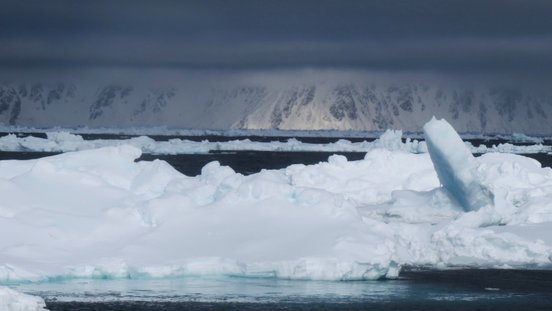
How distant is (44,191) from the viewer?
24844 mm

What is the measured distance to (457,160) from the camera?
31641mm

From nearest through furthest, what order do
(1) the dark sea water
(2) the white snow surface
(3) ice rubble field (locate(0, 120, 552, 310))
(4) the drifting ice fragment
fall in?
(2) the white snow surface, (1) the dark sea water, (3) ice rubble field (locate(0, 120, 552, 310)), (4) the drifting ice fragment

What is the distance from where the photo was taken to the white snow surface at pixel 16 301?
17.8 meters

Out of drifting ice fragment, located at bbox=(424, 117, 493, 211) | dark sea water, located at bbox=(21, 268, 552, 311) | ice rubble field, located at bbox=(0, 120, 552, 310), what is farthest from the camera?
drifting ice fragment, located at bbox=(424, 117, 493, 211)

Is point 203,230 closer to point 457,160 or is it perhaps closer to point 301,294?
point 301,294

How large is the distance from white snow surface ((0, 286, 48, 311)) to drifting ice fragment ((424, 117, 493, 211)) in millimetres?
16168

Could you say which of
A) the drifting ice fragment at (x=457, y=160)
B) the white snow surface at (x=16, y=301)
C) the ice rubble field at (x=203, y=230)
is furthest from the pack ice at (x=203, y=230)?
the white snow surface at (x=16, y=301)

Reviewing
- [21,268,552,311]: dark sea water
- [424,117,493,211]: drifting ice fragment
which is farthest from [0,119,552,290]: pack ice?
[424,117,493,211]: drifting ice fragment

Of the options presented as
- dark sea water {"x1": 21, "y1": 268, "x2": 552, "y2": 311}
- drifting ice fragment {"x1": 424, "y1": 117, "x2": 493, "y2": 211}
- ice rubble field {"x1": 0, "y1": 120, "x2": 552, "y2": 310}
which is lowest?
dark sea water {"x1": 21, "y1": 268, "x2": 552, "y2": 311}

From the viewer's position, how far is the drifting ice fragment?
103 ft

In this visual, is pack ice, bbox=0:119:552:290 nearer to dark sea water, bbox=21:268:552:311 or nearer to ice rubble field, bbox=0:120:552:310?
ice rubble field, bbox=0:120:552:310

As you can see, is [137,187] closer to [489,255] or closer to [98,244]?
[98,244]

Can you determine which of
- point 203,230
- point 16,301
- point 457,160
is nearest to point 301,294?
point 203,230

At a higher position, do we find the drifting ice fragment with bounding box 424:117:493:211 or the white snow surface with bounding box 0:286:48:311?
the drifting ice fragment with bounding box 424:117:493:211
